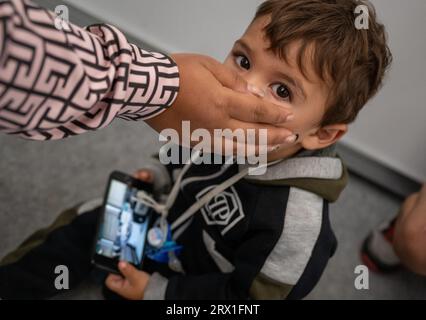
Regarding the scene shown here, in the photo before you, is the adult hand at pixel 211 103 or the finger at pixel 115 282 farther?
the finger at pixel 115 282

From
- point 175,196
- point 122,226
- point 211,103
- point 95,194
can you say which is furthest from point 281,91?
point 95,194

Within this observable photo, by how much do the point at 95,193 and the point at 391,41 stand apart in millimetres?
673

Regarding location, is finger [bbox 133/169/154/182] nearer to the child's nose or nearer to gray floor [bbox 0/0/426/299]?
gray floor [bbox 0/0/426/299]

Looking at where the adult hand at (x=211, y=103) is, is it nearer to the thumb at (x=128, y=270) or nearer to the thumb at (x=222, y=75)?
the thumb at (x=222, y=75)

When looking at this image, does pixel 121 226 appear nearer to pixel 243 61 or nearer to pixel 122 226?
pixel 122 226

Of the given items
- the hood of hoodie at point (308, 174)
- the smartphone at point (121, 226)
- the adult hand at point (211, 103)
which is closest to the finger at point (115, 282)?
the smartphone at point (121, 226)

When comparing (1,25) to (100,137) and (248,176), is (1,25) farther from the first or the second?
(100,137)

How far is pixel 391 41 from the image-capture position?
0.75 meters

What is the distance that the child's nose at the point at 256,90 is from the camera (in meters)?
0.47

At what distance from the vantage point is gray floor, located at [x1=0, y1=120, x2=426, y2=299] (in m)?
0.87

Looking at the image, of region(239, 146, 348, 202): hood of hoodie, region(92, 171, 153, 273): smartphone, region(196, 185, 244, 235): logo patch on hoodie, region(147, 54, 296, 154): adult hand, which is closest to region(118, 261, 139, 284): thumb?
A: region(92, 171, 153, 273): smartphone

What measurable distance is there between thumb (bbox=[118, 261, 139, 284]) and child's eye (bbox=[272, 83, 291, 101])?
380 mm

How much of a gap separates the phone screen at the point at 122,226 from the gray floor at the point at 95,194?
16 centimetres

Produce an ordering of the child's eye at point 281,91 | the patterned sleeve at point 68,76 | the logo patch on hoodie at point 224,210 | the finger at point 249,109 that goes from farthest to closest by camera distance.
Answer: the logo patch on hoodie at point 224,210, the child's eye at point 281,91, the finger at point 249,109, the patterned sleeve at point 68,76
